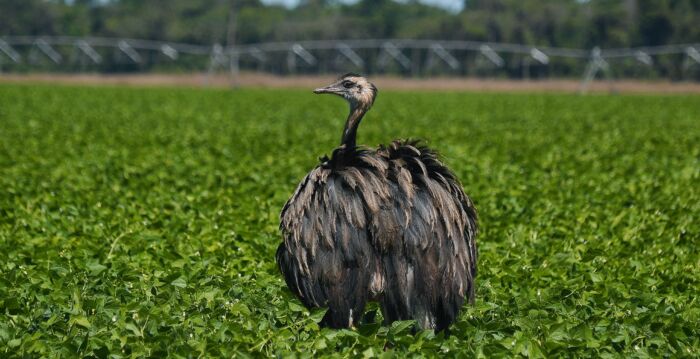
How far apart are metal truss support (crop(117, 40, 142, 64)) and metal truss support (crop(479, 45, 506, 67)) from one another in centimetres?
2080

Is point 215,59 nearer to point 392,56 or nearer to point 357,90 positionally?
point 392,56

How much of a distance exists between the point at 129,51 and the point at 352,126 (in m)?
54.8

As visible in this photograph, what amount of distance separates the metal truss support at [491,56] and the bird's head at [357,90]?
4720 centimetres

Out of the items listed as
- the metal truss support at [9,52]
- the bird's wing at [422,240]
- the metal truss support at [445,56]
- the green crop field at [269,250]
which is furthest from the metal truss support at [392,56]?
the bird's wing at [422,240]

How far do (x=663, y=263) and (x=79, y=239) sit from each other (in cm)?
418

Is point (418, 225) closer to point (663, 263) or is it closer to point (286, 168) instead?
point (663, 263)

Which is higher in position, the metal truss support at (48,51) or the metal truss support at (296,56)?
the metal truss support at (296,56)

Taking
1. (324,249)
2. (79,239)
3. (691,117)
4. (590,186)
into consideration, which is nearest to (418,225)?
(324,249)

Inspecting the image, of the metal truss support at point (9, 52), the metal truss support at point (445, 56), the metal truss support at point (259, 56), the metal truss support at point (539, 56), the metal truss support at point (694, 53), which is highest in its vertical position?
the metal truss support at point (694, 53)

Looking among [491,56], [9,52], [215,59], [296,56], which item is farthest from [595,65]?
[9,52]

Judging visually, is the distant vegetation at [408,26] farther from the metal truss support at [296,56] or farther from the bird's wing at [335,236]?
the bird's wing at [335,236]

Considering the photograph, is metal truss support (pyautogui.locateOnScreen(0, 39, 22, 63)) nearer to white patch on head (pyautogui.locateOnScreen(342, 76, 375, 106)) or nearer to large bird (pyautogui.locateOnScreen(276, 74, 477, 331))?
white patch on head (pyautogui.locateOnScreen(342, 76, 375, 106))

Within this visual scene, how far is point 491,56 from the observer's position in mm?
53375

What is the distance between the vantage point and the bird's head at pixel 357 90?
189 inches
